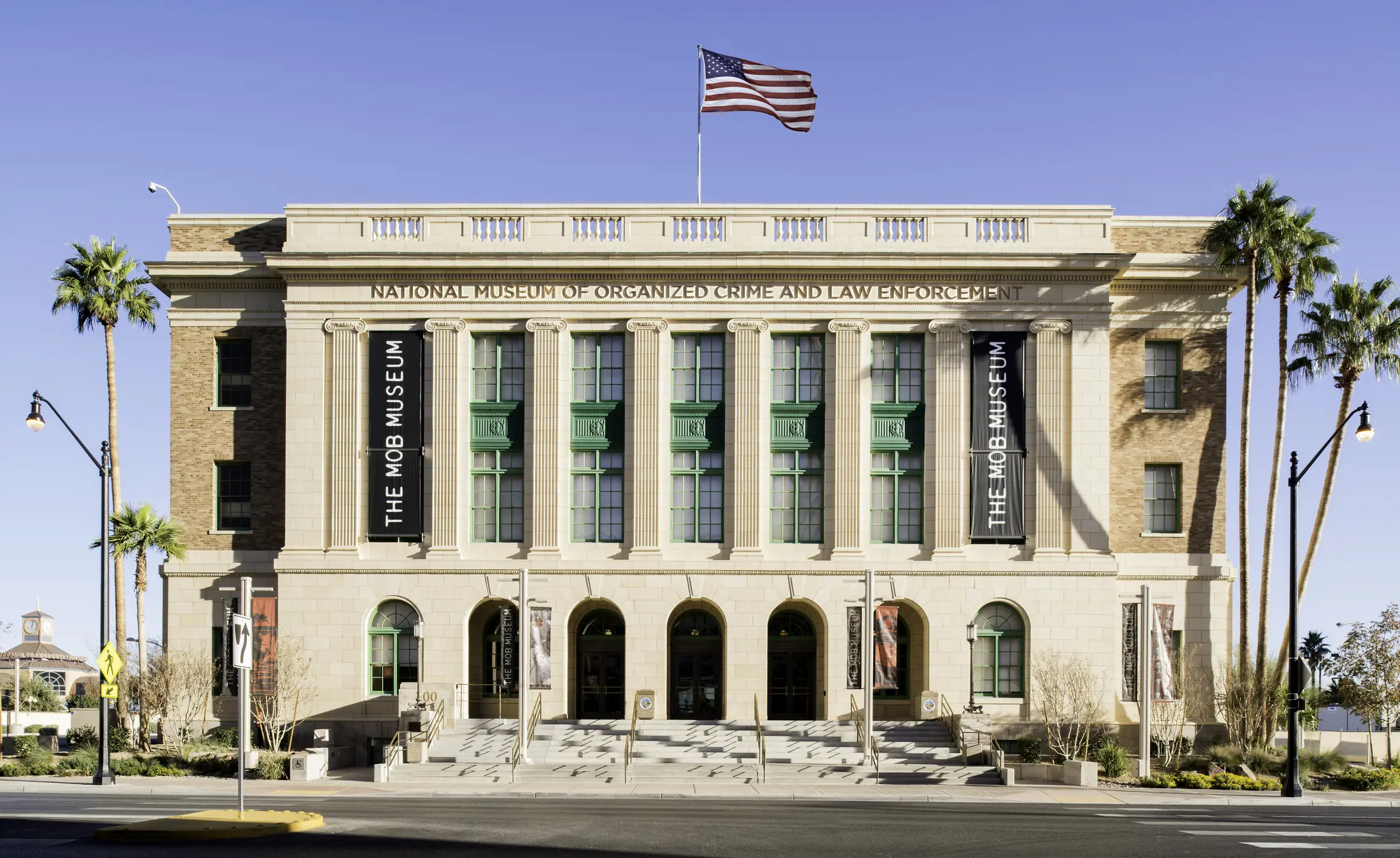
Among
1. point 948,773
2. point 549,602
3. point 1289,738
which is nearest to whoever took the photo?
point 1289,738

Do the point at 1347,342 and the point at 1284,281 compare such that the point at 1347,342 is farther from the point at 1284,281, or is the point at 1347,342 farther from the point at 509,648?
the point at 509,648

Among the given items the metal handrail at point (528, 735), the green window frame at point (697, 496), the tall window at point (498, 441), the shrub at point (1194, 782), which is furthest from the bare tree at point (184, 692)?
the shrub at point (1194, 782)

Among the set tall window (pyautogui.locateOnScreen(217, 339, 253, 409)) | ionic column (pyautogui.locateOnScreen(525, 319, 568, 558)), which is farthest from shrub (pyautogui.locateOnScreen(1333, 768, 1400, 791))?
tall window (pyautogui.locateOnScreen(217, 339, 253, 409))

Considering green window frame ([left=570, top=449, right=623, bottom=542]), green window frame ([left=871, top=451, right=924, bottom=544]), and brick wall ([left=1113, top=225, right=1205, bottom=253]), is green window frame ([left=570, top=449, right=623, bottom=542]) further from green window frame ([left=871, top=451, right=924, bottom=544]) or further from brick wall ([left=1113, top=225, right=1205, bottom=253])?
brick wall ([left=1113, top=225, right=1205, bottom=253])

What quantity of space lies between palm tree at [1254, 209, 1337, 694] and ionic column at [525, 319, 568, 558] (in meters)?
23.6

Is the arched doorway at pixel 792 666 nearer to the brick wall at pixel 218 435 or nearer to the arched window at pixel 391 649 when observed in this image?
the arched window at pixel 391 649

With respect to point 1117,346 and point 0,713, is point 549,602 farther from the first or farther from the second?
point 0,713

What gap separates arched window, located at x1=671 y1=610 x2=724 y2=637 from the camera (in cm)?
4547

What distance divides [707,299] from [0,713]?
45.3 meters

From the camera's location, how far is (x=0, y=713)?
65.2 meters

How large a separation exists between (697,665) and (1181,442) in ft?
60.8

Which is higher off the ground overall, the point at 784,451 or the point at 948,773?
the point at 784,451

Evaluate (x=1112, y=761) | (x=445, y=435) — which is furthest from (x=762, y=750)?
(x=445, y=435)

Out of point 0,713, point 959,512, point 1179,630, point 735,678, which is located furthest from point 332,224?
point 0,713
